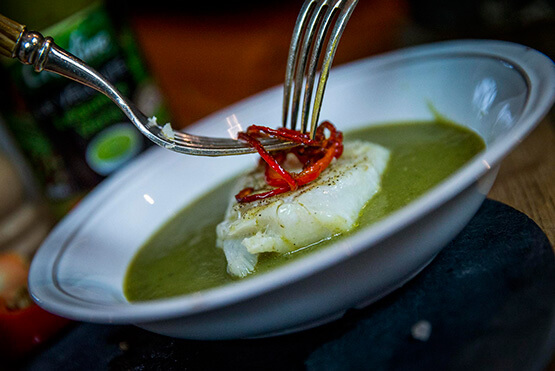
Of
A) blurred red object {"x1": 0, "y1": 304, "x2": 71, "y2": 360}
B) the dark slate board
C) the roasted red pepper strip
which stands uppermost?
the roasted red pepper strip

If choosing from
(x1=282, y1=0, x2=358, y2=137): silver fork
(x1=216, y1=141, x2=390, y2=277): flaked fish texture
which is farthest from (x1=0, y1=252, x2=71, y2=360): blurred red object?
(x1=282, y1=0, x2=358, y2=137): silver fork

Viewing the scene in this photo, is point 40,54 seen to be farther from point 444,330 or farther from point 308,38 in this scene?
point 444,330

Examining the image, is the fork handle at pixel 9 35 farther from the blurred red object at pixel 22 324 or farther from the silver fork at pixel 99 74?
the blurred red object at pixel 22 324

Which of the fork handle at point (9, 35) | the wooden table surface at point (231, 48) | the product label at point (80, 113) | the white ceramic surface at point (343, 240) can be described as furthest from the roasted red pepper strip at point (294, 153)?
the wooden table surface at point (231, 48)

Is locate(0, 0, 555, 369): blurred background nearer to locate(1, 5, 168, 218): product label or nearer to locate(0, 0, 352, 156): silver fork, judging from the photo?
locate(1, 5, 168, 218): product label

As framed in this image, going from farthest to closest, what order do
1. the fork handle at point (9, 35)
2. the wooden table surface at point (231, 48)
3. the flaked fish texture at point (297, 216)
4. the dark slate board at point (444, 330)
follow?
the wooden table surface at point (231, 48) → the flaked fish texture at point (297, 216) → the fork handle at point (9, 35) → the dark slate board at point (444, 330)

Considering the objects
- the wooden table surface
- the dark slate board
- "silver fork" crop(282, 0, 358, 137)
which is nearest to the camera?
the dark slate board
